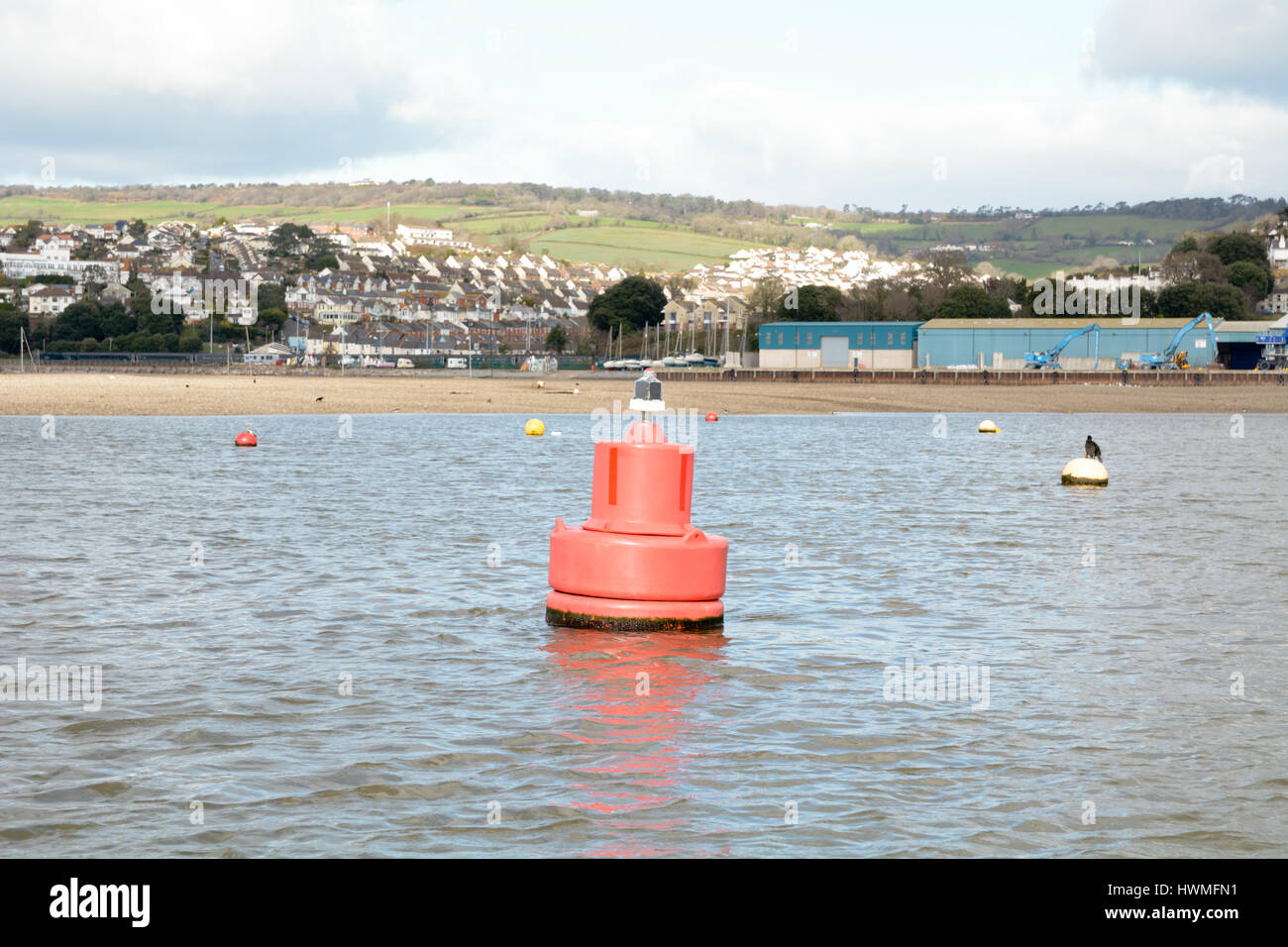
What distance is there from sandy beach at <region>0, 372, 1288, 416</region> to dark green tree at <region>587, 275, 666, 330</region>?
5396 cm

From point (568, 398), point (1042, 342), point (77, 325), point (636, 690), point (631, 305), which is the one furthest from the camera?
point (77, 325)

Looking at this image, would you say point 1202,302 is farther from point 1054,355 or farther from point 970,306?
point 1054,355

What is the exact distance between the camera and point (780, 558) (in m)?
15.5

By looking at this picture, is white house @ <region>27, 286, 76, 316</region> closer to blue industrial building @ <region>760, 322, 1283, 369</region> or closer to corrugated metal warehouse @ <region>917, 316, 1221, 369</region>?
blue industrial building @ <region>760, 322, 1283, 369</region>

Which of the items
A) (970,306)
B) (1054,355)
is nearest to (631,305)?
(970,306)

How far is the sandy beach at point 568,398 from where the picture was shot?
177 feet

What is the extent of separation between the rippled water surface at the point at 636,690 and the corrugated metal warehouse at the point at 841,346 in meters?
87.1

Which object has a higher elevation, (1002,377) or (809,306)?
(809,306)

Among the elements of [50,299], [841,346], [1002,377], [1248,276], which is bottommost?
[1002,377]

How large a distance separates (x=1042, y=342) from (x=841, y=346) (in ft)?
52.0

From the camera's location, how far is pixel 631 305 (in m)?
142

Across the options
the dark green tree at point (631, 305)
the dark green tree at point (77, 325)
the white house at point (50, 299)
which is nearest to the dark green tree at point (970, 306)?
the dark green tree at point (631, 305)

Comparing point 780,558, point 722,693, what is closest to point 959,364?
point 780,558
